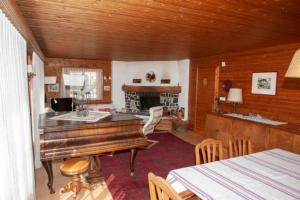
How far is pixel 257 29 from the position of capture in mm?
2639

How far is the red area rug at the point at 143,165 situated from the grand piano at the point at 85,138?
1.35ft

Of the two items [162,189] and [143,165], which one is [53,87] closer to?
[143,165]

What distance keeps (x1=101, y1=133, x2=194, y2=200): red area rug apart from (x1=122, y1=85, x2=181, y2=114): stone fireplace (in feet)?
6.02

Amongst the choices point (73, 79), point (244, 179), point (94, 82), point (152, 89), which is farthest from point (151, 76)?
point (244, 179)

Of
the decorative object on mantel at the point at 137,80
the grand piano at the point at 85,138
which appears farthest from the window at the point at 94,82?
the grand piano at the point at 85,138

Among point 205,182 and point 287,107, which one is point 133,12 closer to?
point 205,182

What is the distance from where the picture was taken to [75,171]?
Answer: 8.35 feet

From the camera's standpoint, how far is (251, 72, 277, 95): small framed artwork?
3893 mm

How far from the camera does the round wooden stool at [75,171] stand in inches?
101

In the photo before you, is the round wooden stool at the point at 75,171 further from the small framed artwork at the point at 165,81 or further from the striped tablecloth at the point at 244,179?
the small framed artwork at the point at 165,81

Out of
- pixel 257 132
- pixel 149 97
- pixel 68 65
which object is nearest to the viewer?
pixel 257 132

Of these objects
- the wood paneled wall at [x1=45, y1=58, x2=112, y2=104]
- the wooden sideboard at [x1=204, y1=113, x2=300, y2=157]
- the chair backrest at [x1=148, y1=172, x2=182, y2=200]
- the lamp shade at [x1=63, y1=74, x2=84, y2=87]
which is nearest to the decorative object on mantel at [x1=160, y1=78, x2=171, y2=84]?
the wood paneled wall at [x1=45, y1=58, x2=112, y2=104]

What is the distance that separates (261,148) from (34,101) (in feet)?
12.9

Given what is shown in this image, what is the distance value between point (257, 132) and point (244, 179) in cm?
220
